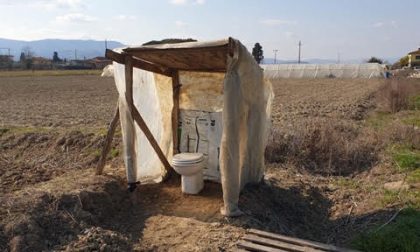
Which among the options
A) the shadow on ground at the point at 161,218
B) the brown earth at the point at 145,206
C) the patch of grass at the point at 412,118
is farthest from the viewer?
the patch of grass at the point at 412,118

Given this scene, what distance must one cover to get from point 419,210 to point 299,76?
4964 centimetres

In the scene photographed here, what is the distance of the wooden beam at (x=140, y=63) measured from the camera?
5.12 m

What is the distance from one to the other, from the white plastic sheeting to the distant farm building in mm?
22827

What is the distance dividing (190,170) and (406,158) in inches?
157

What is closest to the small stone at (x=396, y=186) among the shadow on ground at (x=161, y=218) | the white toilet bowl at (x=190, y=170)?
the shadow on ground at (x=161, y=218)

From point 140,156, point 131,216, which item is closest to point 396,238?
point 131,216

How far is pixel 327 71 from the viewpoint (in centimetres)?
5316

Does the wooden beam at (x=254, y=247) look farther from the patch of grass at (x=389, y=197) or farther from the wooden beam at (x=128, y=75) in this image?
the wooden beam at (x=128, y=75)

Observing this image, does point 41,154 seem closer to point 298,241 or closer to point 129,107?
point 129,107

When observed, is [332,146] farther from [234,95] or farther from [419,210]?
[234,95]

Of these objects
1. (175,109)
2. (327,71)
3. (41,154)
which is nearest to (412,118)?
(175,109)

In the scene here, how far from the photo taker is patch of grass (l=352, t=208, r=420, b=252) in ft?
13.8

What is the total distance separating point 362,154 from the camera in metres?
7.48

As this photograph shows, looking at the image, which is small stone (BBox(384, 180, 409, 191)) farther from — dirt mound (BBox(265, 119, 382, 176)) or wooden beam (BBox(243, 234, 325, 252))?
wooden beam (BBox(243, 234, 325, 252))
